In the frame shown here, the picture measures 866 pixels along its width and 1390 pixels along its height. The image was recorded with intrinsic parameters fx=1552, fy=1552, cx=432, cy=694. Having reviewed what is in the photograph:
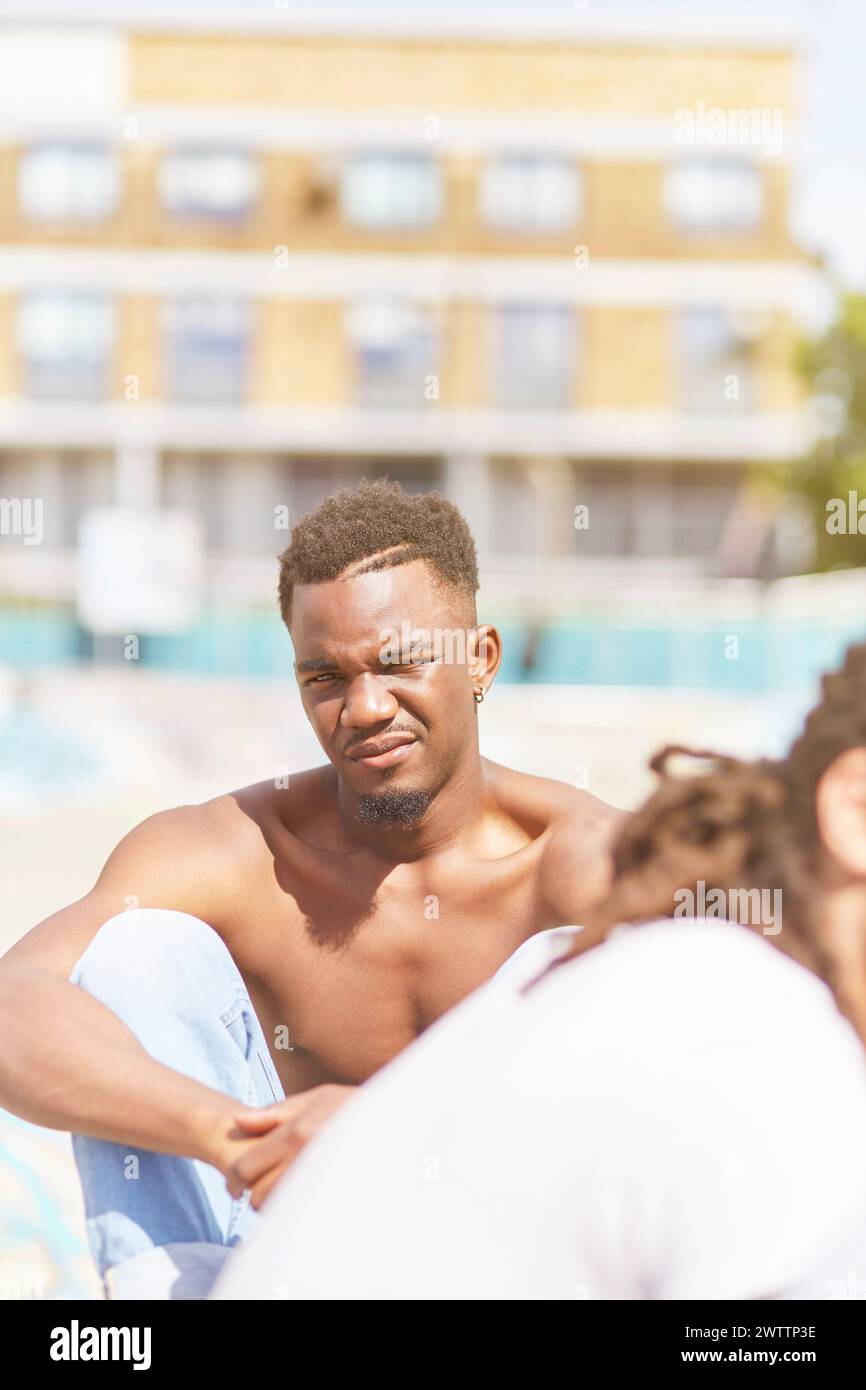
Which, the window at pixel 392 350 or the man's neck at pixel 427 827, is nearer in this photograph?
the man's neck at pixel 427 827

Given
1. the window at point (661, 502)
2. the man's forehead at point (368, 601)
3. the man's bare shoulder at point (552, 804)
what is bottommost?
the man's bare shoulder at point (552, 804)

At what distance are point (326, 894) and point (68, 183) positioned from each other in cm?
2595

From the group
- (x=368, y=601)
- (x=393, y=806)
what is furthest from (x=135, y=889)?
(x=368, y=601)

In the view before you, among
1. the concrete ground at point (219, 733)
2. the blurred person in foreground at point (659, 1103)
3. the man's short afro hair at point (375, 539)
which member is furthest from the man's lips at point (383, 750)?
the concrete ground at point (219, 733)

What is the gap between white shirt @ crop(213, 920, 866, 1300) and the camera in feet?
3.74

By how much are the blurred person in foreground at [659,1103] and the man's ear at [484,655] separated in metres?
0.85

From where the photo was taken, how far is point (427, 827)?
2205 mm

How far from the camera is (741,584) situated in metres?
24.6

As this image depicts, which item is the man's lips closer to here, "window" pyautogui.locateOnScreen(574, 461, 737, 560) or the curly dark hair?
the curly dark hair

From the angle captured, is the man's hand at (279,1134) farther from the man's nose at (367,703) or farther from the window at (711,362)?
the window at (711,362)

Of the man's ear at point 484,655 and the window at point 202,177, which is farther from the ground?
the window at point 202,177

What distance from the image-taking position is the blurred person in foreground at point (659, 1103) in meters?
1.14

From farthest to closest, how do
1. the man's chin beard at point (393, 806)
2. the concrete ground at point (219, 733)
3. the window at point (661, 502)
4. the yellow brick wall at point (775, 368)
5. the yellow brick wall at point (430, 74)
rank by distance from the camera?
the window at point (661, 502)
the yellow brick wall at point (775, 368)
the yellow brick wall at point (430, 74)
the concrete ground at point (219, 733)
the man's chin beard at point (393, 806)
